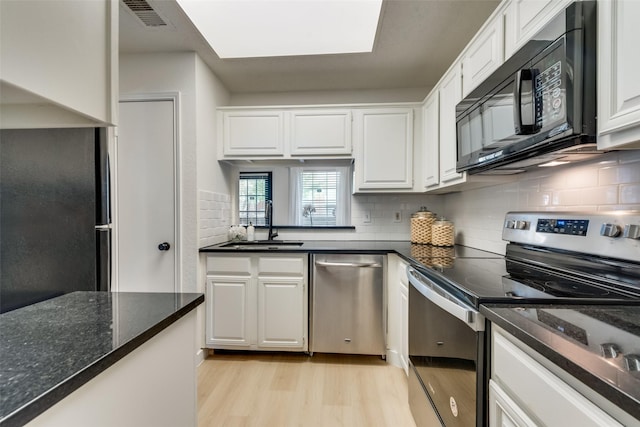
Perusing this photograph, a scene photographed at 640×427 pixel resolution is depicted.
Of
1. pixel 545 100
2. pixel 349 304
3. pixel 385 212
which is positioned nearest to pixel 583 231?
pixel 545 100

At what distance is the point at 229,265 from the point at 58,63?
1.95 m

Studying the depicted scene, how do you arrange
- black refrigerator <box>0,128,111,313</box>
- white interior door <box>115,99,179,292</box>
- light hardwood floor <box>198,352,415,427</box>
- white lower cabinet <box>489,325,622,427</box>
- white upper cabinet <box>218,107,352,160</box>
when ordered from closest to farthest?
white lower cabinet <box>489,325,622,427</box> < black refrigerator <box>0,128,111,313</box> < light hardwood floor <box>198,352,415,427</box> < white interior door <box>115,99,179,292</box> < white upper cabinet <box>218,107,352,160</box>

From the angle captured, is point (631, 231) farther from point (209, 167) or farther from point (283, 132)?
point (209, 167)

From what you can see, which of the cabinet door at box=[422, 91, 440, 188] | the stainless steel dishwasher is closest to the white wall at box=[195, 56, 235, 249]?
Result: the stainless steel dishwasher

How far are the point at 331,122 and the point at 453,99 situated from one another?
104cm

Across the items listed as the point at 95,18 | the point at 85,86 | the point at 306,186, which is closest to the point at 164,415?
the point at 85,86

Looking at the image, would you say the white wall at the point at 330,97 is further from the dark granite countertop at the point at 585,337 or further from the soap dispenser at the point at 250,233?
the dark granite countertop at the point at 585,337

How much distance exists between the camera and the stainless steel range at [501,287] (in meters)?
0.93

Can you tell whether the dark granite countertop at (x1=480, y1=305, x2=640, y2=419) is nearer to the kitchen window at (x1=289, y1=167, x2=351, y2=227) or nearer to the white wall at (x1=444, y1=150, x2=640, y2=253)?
the white wall at (x1=444, y1=150, x2=640, y2=253)

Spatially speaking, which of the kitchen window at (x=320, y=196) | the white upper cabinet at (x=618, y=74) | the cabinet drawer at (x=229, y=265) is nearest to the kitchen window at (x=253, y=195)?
the kitchen window at (x=320, y=196)

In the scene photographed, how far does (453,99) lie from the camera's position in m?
1.90

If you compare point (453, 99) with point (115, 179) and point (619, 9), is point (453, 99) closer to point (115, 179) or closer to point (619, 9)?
point (619, 9)

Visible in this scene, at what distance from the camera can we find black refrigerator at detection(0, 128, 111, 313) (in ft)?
2.72

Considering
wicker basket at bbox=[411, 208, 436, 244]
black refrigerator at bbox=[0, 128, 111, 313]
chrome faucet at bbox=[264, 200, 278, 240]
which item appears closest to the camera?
black refrigerator at bbox=[0, 128, 111, 313]
